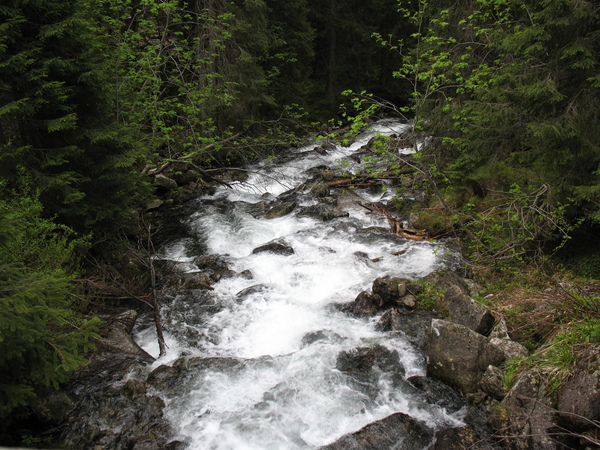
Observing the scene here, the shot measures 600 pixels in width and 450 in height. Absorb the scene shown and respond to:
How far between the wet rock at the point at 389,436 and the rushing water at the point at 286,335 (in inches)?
5.7

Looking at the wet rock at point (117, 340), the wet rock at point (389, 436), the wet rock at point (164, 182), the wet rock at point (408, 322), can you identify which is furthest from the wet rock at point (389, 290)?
the wet rock at point (164, 182)

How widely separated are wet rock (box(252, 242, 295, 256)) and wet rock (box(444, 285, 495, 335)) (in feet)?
13.5

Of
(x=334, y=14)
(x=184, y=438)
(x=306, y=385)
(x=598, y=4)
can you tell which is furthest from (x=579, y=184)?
(x=334, y=14)

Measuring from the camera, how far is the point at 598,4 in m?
5.53

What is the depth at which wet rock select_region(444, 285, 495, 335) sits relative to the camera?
5.83 m

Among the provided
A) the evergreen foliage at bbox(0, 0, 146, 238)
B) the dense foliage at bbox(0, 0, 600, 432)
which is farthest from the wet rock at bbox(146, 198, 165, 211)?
the evergreen foliage at bbox(0, 0, 146, 238)

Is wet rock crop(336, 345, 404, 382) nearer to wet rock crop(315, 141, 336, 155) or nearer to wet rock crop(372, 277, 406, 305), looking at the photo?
wet rock crop(372, 277, 406, 305)

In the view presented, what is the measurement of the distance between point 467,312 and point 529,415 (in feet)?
7.07

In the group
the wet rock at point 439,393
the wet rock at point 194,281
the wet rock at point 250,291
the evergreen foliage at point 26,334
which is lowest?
the wet rock at point 250,291

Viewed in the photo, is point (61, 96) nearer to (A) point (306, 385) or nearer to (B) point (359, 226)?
(A) point (306, 385)

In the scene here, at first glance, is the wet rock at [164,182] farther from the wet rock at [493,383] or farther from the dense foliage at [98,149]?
the wet rock at [493,383]

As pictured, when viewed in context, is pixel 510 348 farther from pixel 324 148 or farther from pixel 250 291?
pixel 324 148

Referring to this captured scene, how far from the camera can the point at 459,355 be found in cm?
527

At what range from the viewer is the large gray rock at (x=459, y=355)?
513cm
